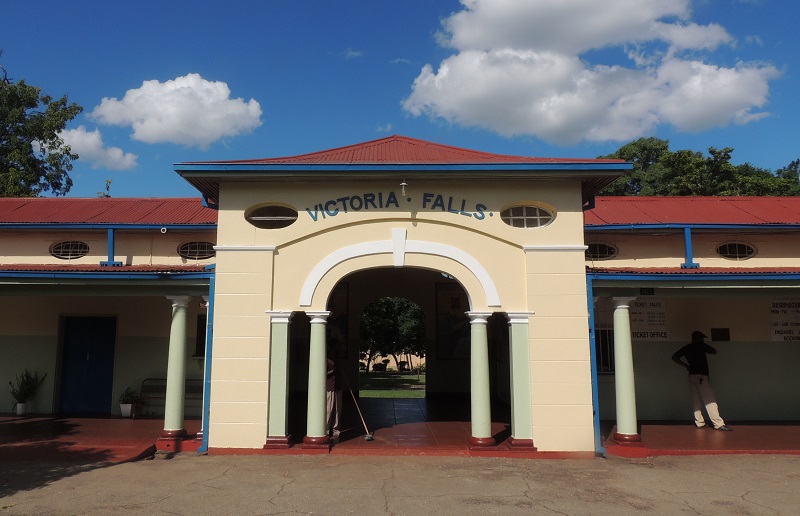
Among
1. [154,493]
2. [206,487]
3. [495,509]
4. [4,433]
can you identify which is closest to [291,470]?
[206,487]

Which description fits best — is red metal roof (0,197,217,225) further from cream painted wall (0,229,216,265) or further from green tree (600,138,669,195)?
green tree (600,138,669,195)

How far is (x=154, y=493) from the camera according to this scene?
6.71m

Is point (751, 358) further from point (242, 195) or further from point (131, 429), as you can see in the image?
point (131, 429)

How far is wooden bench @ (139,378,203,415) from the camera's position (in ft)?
36.9

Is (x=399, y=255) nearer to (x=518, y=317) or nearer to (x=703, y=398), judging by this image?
(x=518, y=317)

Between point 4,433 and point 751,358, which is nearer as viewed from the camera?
point 4,433

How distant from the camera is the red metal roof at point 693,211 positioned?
1148 cm

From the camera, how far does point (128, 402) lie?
11.2 meters

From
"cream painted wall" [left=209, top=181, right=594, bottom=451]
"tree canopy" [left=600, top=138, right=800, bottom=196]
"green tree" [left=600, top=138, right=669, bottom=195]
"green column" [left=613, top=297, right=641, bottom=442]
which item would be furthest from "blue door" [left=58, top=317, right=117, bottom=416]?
"green tree" [left=600, top=138, right=669, bottom=195]

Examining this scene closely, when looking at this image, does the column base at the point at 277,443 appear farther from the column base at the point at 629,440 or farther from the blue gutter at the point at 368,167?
the column base at the point at 629,440

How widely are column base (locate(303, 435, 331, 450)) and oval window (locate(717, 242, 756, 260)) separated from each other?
27.8 ft

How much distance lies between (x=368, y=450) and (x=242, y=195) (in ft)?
14.8

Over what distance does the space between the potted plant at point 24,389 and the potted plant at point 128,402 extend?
5.95 ft

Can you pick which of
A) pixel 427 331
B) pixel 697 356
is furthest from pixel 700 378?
pixel 427 331
